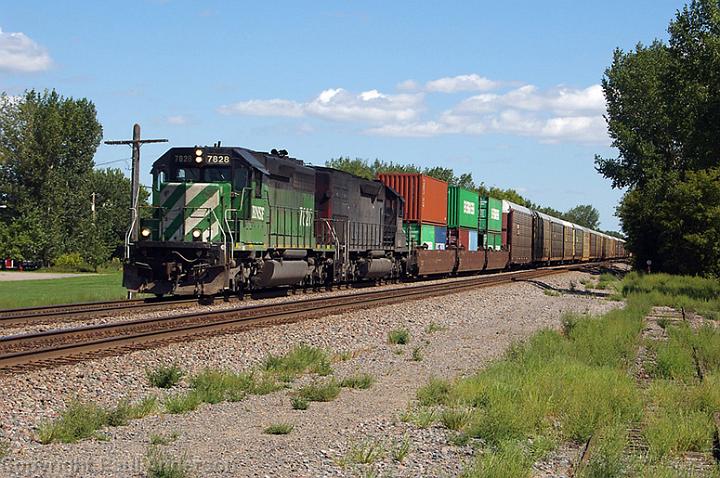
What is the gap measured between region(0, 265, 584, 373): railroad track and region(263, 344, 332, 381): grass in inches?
81.4

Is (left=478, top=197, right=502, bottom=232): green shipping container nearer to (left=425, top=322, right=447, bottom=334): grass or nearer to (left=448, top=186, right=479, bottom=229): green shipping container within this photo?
(left=448, top=186, right=479, bottom=229): green shipping container

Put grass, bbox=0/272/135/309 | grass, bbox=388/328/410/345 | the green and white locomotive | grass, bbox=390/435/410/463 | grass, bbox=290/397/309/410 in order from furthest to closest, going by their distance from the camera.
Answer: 1. grass, bbox=0/272/135/309
2. the green and white locomotive
3. grass, bbox=388/328/410/345
4. grass, bbox=290/397/309/410
5. grass, bbox=390/435/410/463

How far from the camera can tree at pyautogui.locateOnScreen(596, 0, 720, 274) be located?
28547 millimetres

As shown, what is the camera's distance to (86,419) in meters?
7.71

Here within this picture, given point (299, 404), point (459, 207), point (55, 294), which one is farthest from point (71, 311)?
point (459, 207)

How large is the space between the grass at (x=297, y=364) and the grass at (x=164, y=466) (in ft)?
14.7

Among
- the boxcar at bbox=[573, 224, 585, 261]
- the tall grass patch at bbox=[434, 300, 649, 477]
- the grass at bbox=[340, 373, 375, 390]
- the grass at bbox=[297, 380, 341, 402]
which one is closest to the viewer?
the tall grass patch at bbox=[434, 300, 649, 477]

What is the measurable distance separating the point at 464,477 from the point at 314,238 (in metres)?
19.4

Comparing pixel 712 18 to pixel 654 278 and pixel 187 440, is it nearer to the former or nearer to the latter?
pixel 654 278

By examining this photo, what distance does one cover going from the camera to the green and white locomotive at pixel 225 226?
1962cm

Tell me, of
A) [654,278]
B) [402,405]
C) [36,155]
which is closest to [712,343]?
[402,405]

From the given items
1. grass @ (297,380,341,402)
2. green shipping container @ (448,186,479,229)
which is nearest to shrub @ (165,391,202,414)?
grass @ (297,380,341,402)

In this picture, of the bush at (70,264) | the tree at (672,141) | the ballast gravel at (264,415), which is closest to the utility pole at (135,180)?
the ballast gravel at (264,415)

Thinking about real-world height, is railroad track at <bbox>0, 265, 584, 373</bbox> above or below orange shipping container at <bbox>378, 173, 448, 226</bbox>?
below
